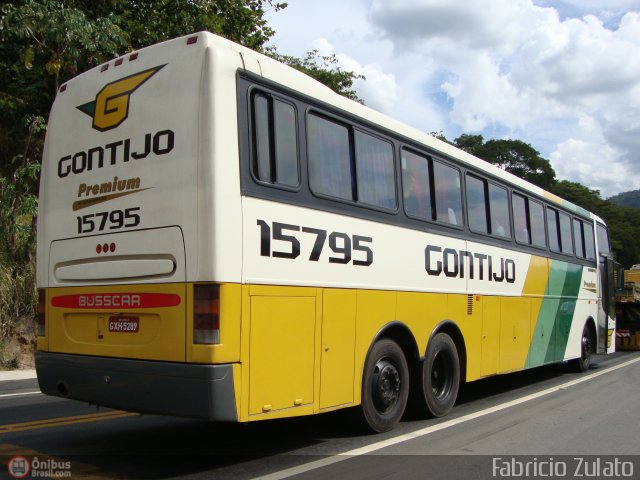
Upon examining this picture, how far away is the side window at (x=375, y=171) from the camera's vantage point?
249 inches

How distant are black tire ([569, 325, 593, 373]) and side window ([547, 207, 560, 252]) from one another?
236 cm

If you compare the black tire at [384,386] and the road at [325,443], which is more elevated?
the black tire at [384,386]

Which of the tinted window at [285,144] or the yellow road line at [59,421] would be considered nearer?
the tinted window at [285,144]

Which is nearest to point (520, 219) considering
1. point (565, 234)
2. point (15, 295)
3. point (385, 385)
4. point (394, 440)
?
point (565, 234)

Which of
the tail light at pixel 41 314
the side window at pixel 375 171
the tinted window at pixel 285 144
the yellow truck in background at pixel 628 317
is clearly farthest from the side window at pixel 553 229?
the yellow truck in background at pixel 628 317

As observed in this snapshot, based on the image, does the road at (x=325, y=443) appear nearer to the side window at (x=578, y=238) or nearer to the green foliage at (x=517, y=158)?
the side window at (x=578, y=238)

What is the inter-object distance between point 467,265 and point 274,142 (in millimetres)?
3869

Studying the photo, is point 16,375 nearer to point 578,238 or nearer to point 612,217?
point 578,238

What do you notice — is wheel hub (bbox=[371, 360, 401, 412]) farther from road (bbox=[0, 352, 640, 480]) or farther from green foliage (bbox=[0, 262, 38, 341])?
green foliage (bbox=[0, 262, 38, 341])

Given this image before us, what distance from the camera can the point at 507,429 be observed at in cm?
691

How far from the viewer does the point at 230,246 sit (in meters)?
4.69

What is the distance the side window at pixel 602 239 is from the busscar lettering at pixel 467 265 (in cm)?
551

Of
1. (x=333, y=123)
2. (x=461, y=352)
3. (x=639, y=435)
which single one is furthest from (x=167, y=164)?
(x=639, y=435)

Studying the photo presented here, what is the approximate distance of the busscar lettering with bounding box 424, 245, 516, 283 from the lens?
735cm
